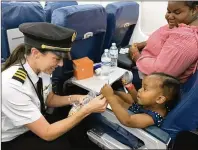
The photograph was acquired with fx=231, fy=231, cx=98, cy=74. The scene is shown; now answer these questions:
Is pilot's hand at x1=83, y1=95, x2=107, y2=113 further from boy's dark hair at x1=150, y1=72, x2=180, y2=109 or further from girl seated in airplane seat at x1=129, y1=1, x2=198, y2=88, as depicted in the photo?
girl seated in airplane seat at x1=129, y1=1, x2=198, y2=88

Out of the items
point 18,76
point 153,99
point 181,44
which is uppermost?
point 181,44

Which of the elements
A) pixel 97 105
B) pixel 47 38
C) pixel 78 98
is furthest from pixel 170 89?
pixel 47 38

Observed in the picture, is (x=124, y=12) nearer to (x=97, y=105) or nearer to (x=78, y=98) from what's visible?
(x=78, y=98)

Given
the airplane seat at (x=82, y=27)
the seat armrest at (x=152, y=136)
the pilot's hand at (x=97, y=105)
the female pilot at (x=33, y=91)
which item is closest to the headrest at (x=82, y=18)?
the airplane seat at (x=82, y=27)

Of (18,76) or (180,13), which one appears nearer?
(18,76)

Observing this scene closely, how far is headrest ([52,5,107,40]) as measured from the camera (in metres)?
1.53

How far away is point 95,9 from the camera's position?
68.1 inches

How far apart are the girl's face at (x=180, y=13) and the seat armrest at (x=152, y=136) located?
0.72m

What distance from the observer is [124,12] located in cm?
227

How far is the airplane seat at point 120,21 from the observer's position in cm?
214

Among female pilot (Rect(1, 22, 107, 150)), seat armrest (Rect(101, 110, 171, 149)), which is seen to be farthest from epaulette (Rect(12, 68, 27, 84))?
seat armrest (Rect(101, 110, 171, 149))

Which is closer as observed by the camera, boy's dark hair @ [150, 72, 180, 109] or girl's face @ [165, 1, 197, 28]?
boy's dark hair @ [150, 72, 180, 109]

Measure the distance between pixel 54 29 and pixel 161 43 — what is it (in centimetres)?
81

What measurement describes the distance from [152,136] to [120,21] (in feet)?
4.79
